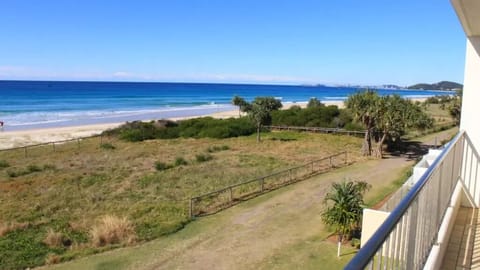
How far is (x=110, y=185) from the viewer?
55.4ft

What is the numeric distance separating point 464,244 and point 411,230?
8.48ft

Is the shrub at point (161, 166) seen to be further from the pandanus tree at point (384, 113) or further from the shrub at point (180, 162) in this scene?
the pandanus tree at point (384, 113)

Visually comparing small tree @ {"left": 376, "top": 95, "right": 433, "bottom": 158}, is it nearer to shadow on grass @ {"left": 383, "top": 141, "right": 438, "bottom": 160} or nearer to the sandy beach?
shadow on grass @ {"left": 383, "top": 141, "right": 438, "bottom": 160}

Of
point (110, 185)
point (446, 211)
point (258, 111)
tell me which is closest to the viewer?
point (446, 211)

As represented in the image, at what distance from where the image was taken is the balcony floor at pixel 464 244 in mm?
3914

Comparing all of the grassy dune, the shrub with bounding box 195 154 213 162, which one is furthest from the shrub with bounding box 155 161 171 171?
the shrub with bounding box 195 154 213 162

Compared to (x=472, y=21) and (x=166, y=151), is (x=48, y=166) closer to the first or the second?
(x=166, y=151)

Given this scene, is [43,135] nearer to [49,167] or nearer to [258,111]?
[49,167]

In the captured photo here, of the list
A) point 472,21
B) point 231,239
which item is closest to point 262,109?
point 231,239

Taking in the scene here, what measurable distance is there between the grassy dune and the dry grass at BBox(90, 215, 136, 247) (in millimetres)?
28

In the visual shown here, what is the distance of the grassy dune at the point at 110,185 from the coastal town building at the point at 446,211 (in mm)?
7851

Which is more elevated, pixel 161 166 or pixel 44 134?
pixel 161 166

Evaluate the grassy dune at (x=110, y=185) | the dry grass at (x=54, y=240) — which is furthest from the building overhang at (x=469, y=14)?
the dry grass at (x=54, y=240)

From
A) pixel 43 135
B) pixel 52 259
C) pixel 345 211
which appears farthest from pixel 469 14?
pixel 43 135
